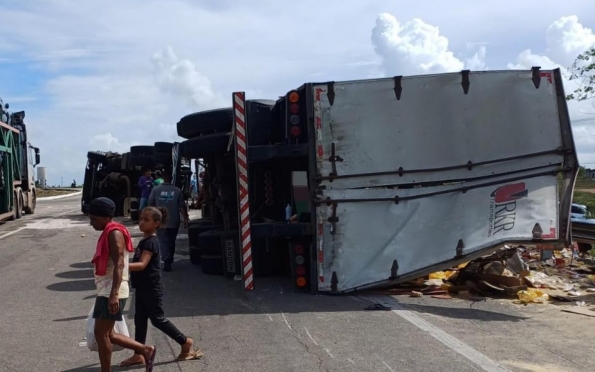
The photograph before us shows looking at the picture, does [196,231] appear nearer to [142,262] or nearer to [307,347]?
[307,347]

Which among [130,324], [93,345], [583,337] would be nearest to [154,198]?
[130,324]

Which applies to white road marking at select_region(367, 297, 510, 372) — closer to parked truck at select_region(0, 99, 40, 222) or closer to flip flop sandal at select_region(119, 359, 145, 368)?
flip flop sandal at select_region(119, 359, 145, 368)

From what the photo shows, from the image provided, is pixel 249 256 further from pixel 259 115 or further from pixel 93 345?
pixel 93 345

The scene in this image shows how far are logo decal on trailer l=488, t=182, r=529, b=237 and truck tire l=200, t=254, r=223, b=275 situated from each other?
13.5ft

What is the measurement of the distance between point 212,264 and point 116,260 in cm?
545

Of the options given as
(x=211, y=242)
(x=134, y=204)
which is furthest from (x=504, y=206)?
(x=134, y=204)

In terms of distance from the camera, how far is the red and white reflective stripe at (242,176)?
8797mm

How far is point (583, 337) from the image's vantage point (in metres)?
6.81

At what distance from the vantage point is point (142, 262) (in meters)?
5.59

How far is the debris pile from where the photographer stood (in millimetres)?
8789

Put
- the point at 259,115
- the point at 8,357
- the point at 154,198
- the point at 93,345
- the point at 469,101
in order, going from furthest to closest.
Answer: the point at 154,198 → the point at 259,115 → the point at 469,101 → the point at 8,357 → the point at 93,345

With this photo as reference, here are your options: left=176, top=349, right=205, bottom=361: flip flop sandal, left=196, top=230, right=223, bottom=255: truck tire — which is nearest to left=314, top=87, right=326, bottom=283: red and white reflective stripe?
left=196, top=230, right=223, bottom=255: truck tire

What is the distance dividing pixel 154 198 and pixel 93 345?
592cm

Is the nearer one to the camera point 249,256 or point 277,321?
point 277,321
